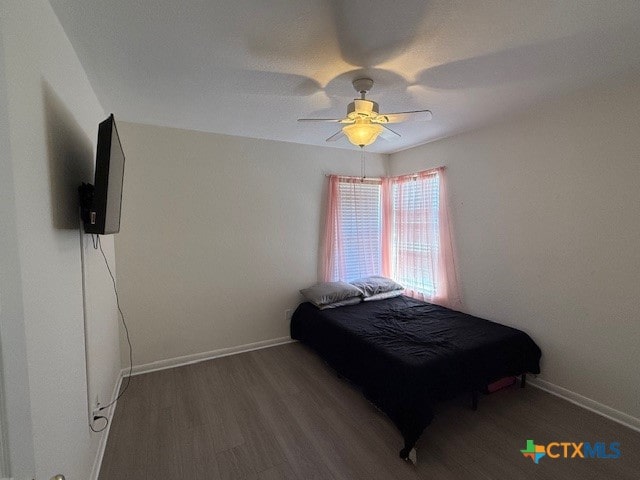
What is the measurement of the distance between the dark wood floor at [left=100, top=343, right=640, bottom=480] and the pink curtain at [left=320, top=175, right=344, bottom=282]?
136 cm

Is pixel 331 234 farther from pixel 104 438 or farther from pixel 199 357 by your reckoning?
pixel 104 438

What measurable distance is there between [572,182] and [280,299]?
3.01 metres

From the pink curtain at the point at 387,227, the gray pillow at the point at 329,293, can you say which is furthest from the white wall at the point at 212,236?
the pink curtain at the point at 387,227

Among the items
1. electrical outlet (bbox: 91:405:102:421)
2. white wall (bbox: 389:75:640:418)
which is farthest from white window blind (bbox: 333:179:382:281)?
electrical outlet (bbox: 91:405:102:421)

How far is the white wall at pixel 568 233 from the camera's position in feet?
6.61

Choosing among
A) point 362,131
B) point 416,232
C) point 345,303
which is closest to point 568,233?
point 416,232

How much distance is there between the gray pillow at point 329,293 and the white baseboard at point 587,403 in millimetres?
1844

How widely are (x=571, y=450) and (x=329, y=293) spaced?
2232mm

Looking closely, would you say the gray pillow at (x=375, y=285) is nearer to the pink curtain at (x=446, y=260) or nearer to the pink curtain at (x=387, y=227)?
the pink curtain at (x=387, y=227)

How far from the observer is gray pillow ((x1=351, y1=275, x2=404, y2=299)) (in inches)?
139

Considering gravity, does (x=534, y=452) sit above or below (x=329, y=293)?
below

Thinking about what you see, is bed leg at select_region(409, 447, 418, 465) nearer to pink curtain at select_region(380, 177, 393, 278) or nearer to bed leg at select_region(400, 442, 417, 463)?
bed leg at select_region(400, 442, 417, 463)

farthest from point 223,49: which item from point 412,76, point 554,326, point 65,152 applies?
point 554,326

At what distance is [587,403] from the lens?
7.31 ft
